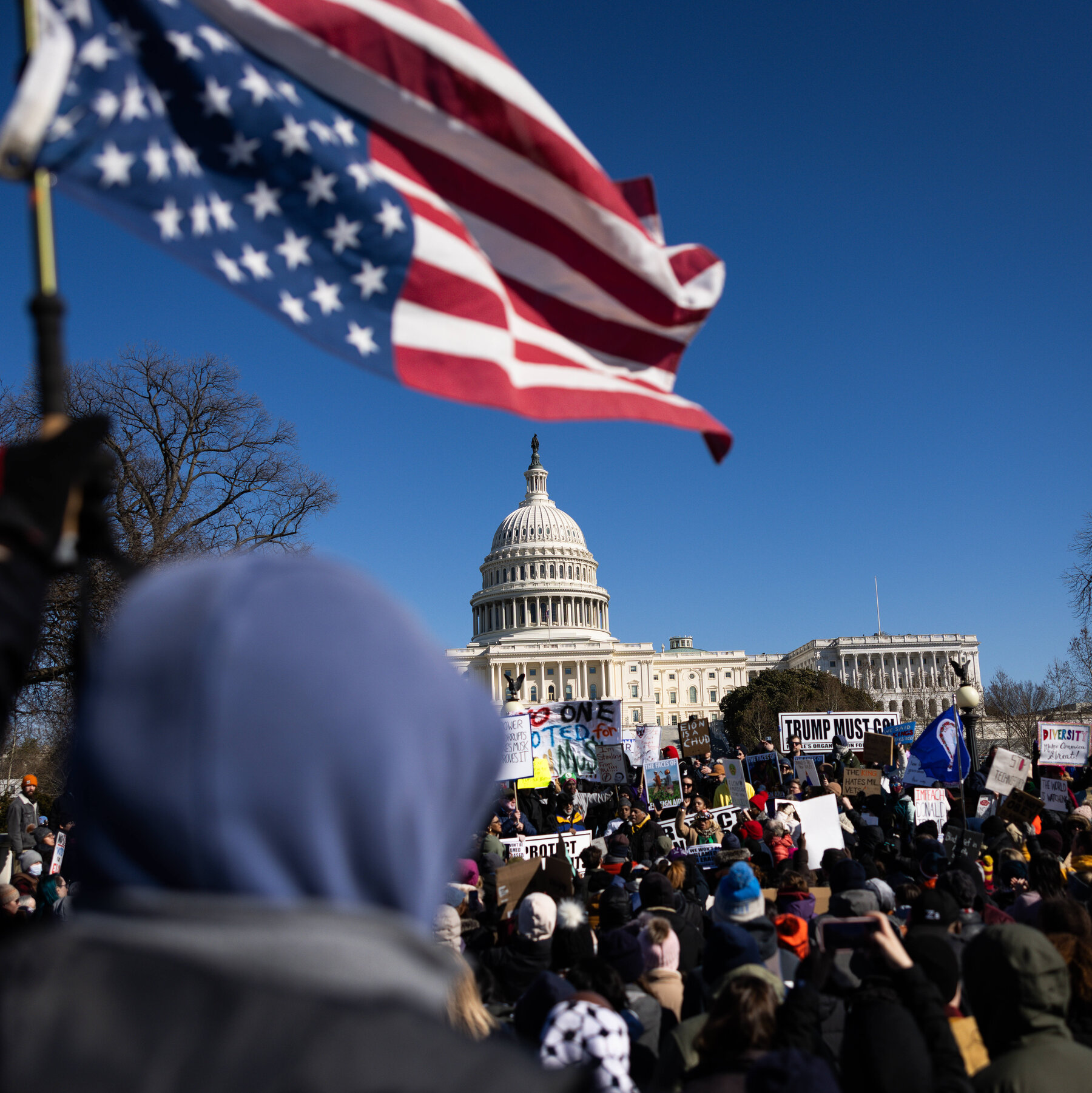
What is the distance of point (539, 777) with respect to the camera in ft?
57.5

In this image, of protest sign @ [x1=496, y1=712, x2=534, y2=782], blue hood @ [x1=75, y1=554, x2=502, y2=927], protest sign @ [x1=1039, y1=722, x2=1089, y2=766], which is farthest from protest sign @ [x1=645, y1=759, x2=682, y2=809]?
blue hood @ [x1=75, y1=554, x2=502, y2=927]

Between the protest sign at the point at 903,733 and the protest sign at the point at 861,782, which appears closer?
the protest sign at the point at 861,782

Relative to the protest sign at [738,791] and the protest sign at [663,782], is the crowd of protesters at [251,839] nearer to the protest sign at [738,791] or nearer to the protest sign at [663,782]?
the protest sign at [738,791]

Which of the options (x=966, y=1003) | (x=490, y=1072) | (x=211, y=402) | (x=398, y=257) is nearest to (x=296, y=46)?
(x=398, y=257)

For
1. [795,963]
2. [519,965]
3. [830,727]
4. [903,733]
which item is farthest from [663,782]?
[519,965]

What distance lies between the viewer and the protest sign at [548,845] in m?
11.9

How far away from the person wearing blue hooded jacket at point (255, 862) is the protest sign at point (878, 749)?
56.3 feet

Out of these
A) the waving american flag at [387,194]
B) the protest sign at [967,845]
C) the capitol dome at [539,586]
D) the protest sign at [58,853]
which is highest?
the capitol dome at [539,586]

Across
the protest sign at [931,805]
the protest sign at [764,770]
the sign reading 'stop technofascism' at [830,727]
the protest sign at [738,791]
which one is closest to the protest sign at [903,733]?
the sign reading 'stop technofascism' at [830,727]

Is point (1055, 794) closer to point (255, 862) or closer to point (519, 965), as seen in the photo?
point (519, 965)

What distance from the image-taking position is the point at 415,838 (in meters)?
0.87

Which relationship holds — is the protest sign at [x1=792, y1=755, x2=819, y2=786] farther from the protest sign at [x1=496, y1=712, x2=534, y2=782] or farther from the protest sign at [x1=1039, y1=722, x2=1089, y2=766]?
the protest sign at [x1=496, y1=712, x2=534, y2=782]

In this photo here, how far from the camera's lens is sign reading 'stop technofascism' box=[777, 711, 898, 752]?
21234 millimetres

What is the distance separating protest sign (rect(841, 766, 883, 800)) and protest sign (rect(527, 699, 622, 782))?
4.13 m
